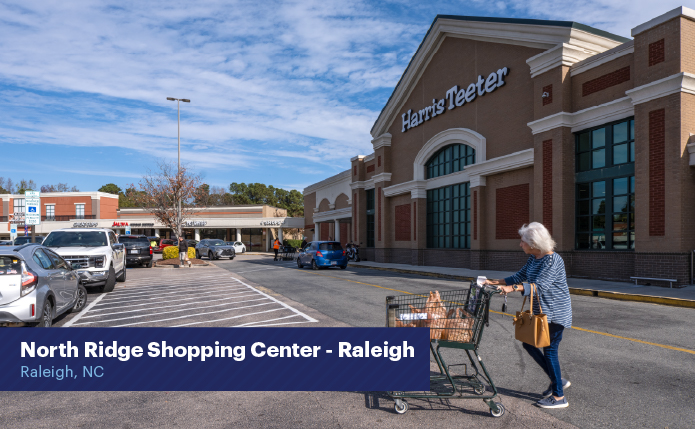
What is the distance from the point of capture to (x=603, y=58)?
1658 centimetres

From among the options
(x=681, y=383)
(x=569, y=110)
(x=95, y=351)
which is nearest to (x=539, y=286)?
(x=681, y=383)

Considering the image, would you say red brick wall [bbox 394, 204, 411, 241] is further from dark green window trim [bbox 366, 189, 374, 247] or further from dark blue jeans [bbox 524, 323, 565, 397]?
dark blue jeans [bbox 524, 323, 565, 397]

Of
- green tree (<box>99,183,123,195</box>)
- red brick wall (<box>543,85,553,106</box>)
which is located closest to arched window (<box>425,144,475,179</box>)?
red brick wall (<box>543,85,553,106</box>)

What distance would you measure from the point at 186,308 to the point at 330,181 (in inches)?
1363

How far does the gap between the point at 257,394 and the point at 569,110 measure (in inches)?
654

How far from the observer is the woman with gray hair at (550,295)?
14.7 ft

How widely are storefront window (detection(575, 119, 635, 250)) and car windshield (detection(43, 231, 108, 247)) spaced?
16212mm

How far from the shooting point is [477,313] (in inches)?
177

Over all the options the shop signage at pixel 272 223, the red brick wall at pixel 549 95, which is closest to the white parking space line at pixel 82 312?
the red brick wall at pixel 549 95

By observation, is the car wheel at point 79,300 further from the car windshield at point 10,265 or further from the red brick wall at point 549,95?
the red brick wall at point 549,95

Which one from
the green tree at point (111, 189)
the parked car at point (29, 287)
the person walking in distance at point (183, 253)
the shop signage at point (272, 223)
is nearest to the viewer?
the parked car at point (29, 287)

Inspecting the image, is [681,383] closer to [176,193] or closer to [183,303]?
[183,303]

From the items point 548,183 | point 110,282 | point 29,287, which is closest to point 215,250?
point 110,282

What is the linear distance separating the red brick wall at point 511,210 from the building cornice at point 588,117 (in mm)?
2820
